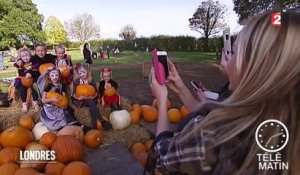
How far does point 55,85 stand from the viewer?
4824 millimetres

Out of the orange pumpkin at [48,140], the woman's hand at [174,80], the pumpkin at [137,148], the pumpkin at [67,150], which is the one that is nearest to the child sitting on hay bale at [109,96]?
the pumpkin at [137,148]

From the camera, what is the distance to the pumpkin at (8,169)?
11.4 feet

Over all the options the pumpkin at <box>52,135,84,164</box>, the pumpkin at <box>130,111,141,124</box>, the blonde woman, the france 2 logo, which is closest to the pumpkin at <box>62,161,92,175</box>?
the pumpkin at <box>52,135,84,164</box>

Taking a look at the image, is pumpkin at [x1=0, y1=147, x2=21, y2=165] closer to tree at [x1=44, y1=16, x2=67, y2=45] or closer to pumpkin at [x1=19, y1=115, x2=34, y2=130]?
pumpkin at [x1=19, y1=115, x2=34, y2=130]

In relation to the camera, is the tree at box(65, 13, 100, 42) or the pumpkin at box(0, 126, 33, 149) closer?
the pumpkin at box(0, 126, 33, 149)

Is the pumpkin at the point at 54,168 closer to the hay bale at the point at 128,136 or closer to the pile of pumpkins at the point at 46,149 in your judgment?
the pile of pumpkins at the point at 46,149

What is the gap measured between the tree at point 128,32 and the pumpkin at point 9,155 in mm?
52138

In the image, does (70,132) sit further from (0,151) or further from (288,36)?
(288,36)

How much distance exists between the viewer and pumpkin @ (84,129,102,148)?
4473mm

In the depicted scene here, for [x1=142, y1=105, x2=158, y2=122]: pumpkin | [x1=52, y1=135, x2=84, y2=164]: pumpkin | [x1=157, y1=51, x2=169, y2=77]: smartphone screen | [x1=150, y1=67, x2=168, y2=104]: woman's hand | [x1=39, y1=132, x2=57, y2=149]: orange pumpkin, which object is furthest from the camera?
[x1=142, y1=105, x2=158, y2=122]: pumpkin

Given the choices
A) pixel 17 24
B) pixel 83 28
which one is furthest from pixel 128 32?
pixel 17 24

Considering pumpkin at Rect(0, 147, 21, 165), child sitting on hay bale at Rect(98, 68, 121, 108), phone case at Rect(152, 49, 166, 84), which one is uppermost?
phone case at Rect(152, 49, 166, 84)

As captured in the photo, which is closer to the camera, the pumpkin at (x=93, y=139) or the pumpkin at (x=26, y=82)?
the pumpkin at (x=93, y=139)

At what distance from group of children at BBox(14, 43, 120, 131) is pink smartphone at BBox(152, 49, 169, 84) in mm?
3205
